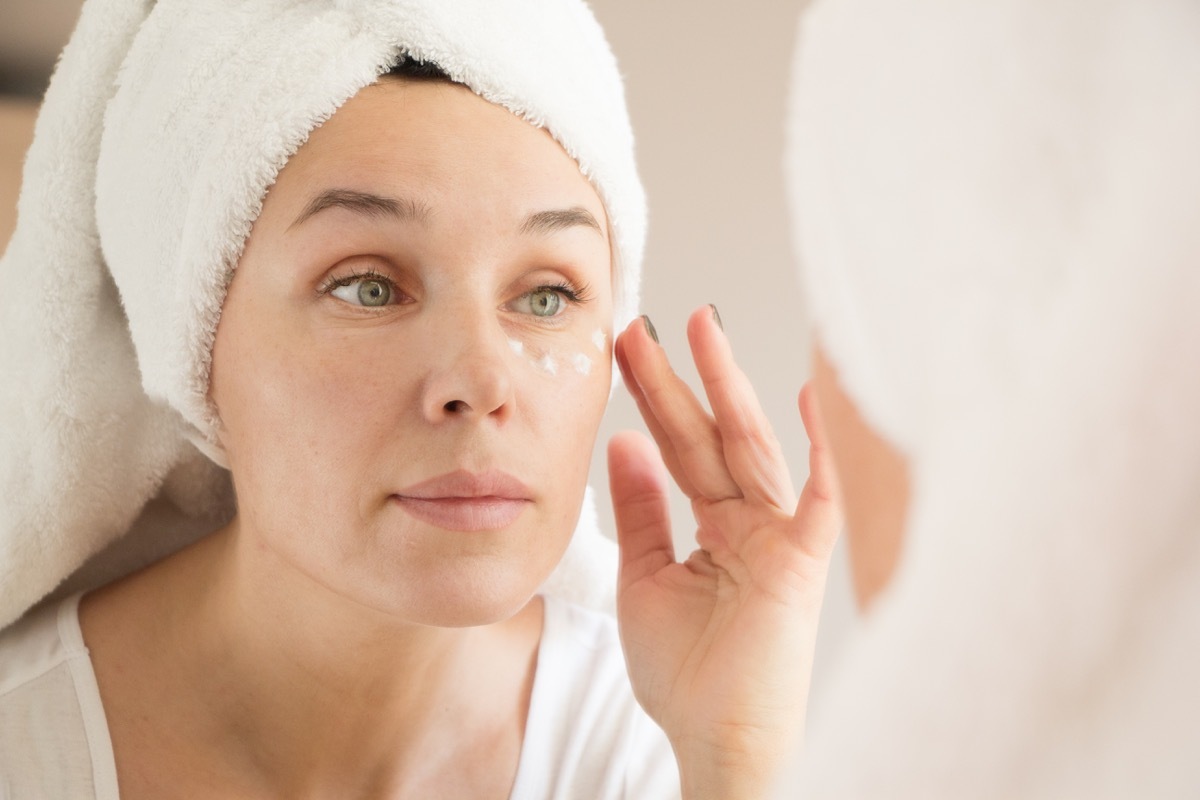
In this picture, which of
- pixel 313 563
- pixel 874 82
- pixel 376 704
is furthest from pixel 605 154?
pixel 874 82

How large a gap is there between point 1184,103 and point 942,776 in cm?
18

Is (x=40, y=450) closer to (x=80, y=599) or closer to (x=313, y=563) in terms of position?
(x=80, y=599)

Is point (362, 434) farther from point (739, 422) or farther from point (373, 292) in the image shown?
point (739, 422)

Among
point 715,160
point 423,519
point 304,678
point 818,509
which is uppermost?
point 715,160

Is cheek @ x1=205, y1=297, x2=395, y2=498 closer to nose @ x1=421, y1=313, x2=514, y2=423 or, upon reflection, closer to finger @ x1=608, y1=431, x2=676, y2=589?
nose @ x1=421, y1=313, x2=514, y2=423

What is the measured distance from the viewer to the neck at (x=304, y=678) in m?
1.06

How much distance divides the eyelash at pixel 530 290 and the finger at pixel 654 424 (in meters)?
0.09

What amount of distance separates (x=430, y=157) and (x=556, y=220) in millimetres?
123

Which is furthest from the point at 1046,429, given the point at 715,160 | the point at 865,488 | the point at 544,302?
the point at 715,160

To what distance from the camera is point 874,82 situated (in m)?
0.32

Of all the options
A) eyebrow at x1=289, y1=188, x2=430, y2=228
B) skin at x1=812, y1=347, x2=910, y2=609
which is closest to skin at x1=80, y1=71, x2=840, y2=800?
eyebrow at x1=289, y1=188, x2=430, y2=228

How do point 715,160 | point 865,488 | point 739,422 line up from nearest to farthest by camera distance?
1. point 865,488
2. point 739,422
3. point 715,160

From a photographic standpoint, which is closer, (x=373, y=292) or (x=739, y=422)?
(x=373, y=292)

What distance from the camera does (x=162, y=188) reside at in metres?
0.97
